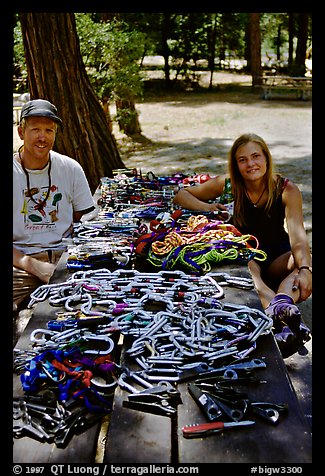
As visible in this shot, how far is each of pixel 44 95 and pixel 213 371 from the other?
469 centimetres

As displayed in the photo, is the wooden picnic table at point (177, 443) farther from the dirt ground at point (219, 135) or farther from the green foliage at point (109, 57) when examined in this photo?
the green foliage at point (109, 57)

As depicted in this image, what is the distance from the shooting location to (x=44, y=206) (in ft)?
13.9

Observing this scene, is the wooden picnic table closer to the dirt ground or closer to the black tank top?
the dirt ground

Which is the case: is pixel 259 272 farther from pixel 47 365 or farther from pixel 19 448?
pixel 19 448

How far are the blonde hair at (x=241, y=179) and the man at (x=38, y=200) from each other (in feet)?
4.05

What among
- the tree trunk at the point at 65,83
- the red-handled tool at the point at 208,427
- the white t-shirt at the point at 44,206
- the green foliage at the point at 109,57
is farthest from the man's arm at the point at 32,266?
the green foliage at the point at 109,57

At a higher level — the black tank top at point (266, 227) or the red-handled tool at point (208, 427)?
the black tank top at point (266, 227)

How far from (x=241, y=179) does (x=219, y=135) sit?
988cm

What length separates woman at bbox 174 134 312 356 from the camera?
13.3ft

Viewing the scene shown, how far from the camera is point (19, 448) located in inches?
74.0

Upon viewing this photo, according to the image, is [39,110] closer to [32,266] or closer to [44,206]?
[44,206]

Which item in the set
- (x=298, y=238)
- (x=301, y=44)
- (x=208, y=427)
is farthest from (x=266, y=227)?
(x=301, y=44)

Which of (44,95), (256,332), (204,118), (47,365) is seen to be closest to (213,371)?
(256,332)

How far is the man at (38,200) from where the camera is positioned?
157 inches
